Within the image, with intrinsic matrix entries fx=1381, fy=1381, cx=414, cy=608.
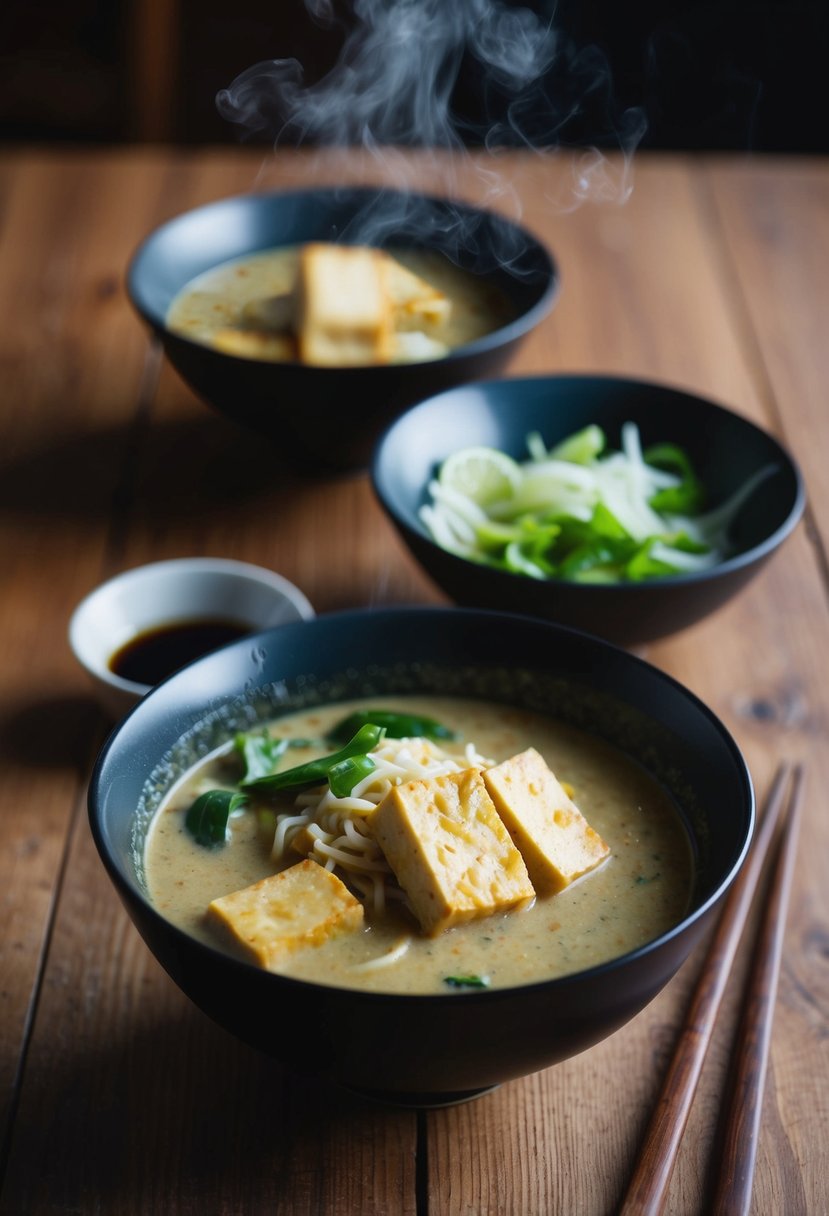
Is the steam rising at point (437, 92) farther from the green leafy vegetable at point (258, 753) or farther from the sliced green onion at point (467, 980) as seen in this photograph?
the sliced green onion at point (467, 980)

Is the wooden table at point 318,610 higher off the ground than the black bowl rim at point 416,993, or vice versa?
the black bowl rim at point 416,993

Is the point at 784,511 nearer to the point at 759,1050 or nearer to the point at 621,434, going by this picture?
the point at 621,434

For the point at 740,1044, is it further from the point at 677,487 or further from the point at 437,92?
the point at 437,92

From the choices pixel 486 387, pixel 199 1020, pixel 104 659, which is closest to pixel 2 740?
pixel 104 659

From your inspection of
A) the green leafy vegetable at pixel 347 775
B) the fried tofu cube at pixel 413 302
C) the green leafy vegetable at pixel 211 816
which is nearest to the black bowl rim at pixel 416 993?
the green leafy vegetable at pixel 211 816

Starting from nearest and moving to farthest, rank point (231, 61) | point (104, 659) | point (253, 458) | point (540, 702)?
point (540, 702) < point (104, 659) < point (253, 458) < point (231, 61)

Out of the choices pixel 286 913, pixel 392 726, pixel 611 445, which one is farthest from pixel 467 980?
pixel 611 445

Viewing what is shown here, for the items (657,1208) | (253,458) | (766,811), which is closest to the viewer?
(657,1208)
